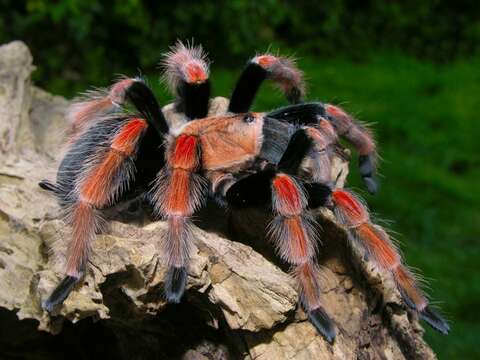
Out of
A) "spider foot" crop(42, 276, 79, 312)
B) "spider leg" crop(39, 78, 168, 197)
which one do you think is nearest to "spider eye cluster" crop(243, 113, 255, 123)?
"spider leg" crop(39, 78, 168, 197)

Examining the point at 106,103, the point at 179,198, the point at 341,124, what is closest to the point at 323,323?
the point at 179,198

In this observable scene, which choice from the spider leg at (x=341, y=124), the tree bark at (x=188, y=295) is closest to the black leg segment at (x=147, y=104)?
the tree bark at (x=188, y=295)

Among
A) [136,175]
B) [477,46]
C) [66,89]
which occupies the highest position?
[136,175]

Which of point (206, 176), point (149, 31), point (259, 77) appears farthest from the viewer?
point (149, 31)

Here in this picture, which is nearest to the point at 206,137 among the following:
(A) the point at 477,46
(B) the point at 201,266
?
(B) the point at 201,266

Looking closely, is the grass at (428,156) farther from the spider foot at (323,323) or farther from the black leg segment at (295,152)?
the spider foot at (323,323)

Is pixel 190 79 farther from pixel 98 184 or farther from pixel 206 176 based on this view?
pixel 98 184

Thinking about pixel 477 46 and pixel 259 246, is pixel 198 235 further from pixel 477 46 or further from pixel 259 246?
pixel 477 46
